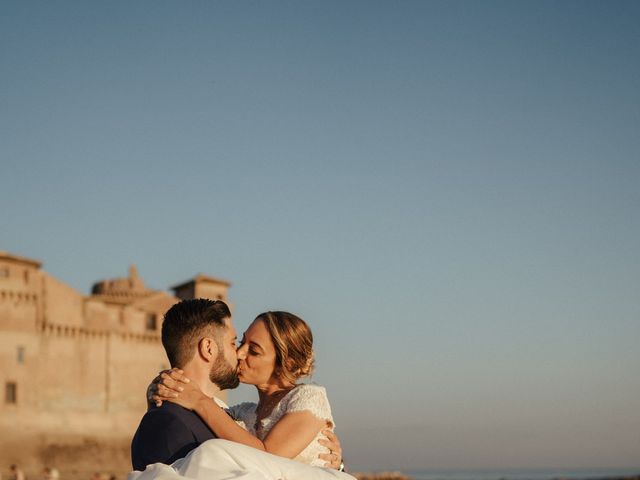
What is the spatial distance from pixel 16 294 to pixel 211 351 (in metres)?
32.7

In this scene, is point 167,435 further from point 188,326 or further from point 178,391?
point 188,326

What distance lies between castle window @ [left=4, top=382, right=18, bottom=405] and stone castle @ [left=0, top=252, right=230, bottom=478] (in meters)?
0.04

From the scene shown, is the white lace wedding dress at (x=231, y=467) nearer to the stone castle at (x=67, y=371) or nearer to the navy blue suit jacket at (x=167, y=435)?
the navy blue suit jacket at (x=167, y=435)

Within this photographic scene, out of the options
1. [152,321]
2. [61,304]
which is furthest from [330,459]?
[152,321]

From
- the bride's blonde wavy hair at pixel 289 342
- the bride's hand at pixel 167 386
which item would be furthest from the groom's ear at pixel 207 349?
the bride's blonde wavy hair at pixel 289 342

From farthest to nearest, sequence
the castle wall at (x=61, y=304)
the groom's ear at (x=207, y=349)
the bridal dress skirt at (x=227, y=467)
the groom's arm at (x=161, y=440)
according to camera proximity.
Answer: the castle wall at (x=61, y=304)
the groom's ear at (x=207, y=349)
the groom's arm at (x=161, y=440)
the bridal dress skirt at (x=227, y=467)

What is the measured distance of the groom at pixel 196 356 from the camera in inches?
139

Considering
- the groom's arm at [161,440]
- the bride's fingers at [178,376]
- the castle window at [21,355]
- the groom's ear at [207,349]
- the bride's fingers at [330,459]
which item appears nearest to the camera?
the groom's arm at [161,440]

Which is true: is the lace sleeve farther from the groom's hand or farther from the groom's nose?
the groom's nose

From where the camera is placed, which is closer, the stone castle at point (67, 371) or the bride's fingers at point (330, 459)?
the bride's fingers at point (330, 459)

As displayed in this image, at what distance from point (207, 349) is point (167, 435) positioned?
45 cm

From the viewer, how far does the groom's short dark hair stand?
12.4 ft

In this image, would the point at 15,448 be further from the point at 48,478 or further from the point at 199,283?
the point at 199,283

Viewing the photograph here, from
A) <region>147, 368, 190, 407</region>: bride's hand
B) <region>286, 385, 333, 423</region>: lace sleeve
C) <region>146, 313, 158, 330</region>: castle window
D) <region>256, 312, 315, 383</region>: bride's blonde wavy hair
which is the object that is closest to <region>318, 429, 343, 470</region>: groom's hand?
<region>286, 385, 333, 423</region>: lace sleeve
